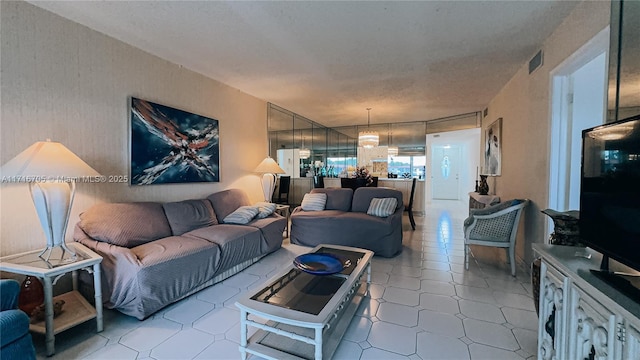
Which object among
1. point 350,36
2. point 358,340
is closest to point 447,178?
point 350,36

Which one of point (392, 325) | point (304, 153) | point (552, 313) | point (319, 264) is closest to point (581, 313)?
point (552, 313)

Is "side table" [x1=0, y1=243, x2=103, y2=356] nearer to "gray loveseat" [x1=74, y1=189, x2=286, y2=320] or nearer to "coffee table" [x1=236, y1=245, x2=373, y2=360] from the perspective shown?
"gray loveseat" [x1=74, y1=189, x2=286, y2=320]

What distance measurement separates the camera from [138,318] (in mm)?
1988

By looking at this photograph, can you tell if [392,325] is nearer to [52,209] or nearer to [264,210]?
[264,210]

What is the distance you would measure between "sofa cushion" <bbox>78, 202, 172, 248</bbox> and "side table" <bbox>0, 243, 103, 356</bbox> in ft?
0.67

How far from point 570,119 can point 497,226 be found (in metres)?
1.28

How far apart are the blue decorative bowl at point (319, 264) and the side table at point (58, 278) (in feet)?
4.79

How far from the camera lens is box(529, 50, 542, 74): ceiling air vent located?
278cm

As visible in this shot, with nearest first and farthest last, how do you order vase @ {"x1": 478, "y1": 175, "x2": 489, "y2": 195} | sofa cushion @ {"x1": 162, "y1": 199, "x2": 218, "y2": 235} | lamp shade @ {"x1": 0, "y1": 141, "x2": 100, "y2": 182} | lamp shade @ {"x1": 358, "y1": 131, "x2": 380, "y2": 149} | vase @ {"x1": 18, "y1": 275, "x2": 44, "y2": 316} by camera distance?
lamp shade @ {"x1": 0, "y1": 141, "x2": 100, "y2": 182} < vase @ {"x1": 18, "y1": 275, "x2": 44, "y2": 316} < sofa cushion @ {"x1": 162, "y1": 199, "x2": 218, "y2": 235} < vase @ {"x1": 478, "y1": 175, "x2": 489, "y2": 195} < lamp shade @ {"x1": 358, "y1": 131, "x2": 380, "y2": 149}

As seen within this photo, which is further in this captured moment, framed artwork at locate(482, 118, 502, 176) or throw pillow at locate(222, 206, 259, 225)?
framed artwork at locate(482, 118, 502, 176)

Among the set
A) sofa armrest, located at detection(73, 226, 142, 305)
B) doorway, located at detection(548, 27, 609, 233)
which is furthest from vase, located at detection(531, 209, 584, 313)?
sofa armrest, located at detection(73, 226, 142, 305)

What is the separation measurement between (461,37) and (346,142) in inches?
242

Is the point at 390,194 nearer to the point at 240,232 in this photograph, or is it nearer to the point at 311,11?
the point at 240,232

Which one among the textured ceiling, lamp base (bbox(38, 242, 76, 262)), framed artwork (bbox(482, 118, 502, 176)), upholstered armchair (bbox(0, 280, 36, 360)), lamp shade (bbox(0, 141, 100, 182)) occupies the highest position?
the textured ceiling
